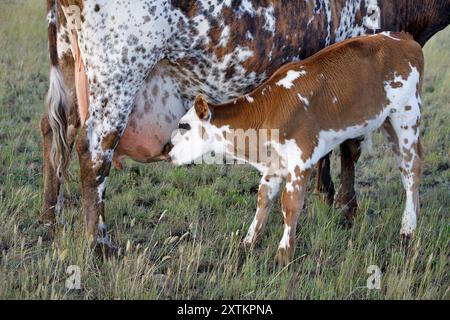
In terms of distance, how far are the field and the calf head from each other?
0.56 meters

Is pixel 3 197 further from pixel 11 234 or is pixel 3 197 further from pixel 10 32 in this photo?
pixel 10 32

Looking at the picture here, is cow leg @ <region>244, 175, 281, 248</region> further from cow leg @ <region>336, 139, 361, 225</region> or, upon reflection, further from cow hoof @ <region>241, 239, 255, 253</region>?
cow leg @ <region>336, 139, 361, 225</region>

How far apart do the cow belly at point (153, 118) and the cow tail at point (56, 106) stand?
1.44ft

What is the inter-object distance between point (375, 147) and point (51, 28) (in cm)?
375

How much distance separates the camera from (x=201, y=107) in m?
4.45

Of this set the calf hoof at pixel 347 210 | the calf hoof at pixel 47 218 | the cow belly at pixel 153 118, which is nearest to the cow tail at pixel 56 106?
the calf hoof at pixel 47 218

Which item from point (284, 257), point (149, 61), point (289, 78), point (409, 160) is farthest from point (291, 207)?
point (149, 61)

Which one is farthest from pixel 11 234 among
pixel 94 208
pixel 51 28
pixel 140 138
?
pixel 51 28

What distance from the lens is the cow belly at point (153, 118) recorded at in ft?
15.9

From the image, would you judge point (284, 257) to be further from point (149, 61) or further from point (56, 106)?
point (56, 106)

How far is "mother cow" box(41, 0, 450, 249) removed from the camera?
14.8 ft

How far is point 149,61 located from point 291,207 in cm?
136

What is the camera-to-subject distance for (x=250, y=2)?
4.90 m

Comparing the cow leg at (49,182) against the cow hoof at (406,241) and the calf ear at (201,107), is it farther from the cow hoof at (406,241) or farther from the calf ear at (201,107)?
the cow hoof at (406,241)
